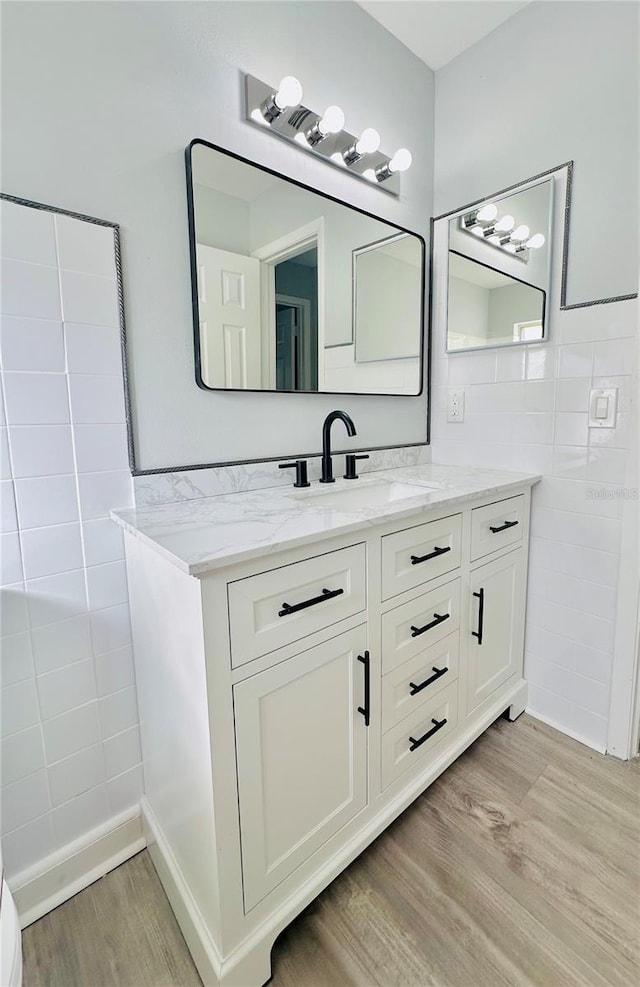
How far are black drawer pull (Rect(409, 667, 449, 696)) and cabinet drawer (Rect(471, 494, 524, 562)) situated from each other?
0.35 meters

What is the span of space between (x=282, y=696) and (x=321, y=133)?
1.63m

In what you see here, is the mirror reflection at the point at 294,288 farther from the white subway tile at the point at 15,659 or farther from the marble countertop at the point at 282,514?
the white subway tile at the point at 15,659

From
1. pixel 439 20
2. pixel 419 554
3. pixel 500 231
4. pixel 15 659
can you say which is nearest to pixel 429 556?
pixel 419 554

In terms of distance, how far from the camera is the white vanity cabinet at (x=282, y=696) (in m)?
0.86

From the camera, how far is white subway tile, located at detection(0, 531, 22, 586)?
3.27ft

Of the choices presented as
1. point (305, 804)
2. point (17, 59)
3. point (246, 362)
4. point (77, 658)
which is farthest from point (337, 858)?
point (17, 59)

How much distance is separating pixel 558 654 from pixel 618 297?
4.11 ft

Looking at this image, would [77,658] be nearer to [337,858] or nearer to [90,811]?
[90,811]

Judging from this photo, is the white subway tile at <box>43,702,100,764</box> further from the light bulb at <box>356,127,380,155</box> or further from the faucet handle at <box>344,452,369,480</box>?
the light bulb at <box>356,127,380,155</box>

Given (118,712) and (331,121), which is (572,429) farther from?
(118,712)

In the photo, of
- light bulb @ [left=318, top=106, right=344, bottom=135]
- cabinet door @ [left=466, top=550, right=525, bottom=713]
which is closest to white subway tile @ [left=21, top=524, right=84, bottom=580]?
cabinet door @ [left=466, top=550, right=525, bottom=713]

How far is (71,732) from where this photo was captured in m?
1.13

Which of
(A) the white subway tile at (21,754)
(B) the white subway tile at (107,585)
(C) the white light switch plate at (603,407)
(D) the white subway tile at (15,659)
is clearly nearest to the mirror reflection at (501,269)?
(C) the white light switch plate at (603,407)

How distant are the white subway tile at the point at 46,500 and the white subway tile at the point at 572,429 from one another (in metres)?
1.54
